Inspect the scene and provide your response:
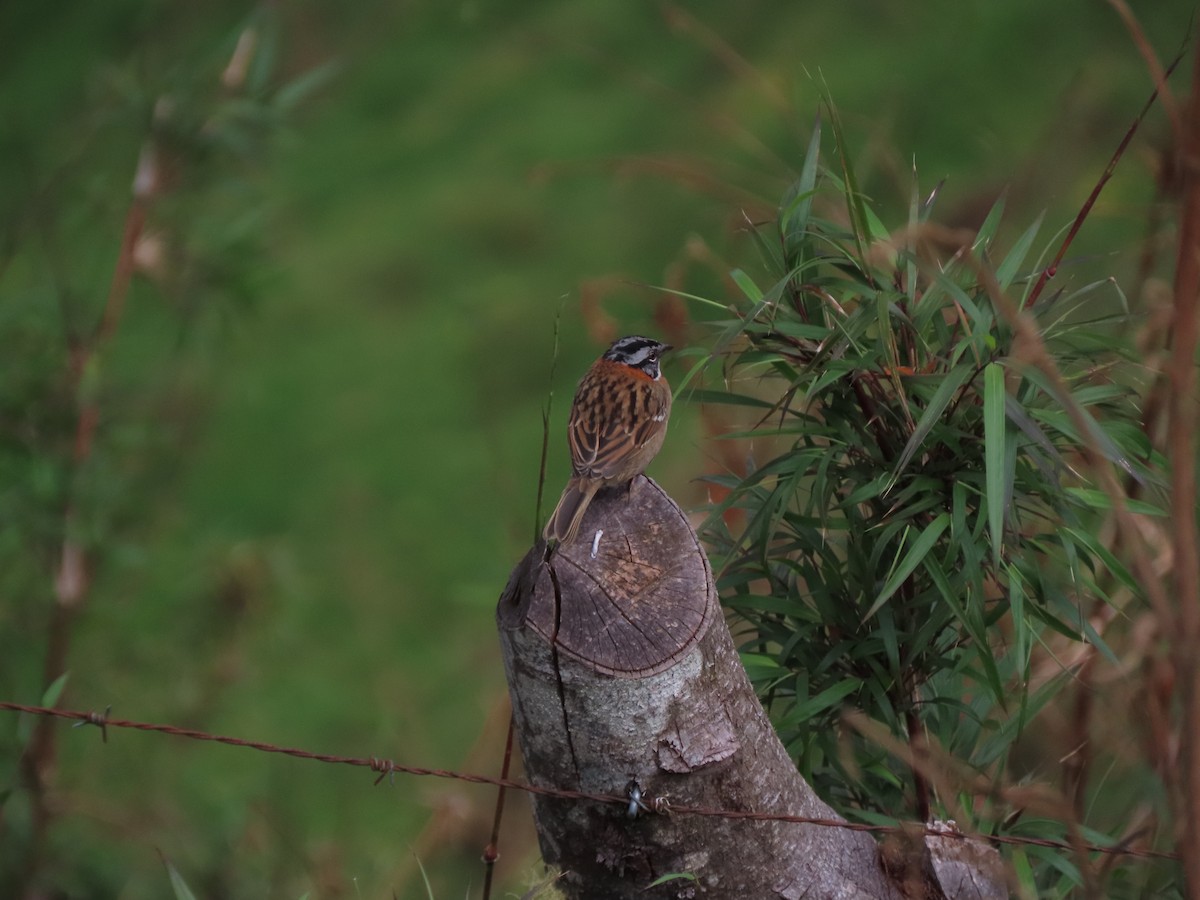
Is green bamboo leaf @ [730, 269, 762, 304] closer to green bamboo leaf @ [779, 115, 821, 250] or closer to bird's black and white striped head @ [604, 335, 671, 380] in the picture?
green bamboo leaf @ [779, 115, 821, 250]

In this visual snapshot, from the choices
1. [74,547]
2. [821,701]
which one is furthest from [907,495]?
[74,547]

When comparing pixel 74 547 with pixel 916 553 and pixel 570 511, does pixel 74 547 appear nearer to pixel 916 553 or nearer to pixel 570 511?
pixel 570 511

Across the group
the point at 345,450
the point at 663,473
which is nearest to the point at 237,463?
the point at 345,450

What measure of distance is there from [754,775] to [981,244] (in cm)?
108

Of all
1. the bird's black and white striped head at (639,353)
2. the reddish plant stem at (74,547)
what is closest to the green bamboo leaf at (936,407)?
the bird's black and white striped head at (639,353)

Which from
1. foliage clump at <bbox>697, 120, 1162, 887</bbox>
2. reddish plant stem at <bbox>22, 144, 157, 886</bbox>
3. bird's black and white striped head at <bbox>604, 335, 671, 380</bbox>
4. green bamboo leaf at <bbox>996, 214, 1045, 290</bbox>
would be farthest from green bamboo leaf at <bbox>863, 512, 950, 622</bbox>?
reddish plant stem at <bbox>22, 144, 157, 886</bbox>

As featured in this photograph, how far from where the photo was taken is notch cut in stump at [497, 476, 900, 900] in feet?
6.74

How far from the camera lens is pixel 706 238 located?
791 cm

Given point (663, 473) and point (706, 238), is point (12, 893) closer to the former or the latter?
point (663, 473)

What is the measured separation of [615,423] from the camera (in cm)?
316

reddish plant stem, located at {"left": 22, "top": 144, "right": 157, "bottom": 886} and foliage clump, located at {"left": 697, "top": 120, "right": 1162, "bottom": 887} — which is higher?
foliage clump, located at {"left": 697, "top": 120, "right": 1162, "bottom": 887}

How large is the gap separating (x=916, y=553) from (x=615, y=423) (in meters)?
1.04

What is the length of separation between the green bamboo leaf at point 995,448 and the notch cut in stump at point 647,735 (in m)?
0.48

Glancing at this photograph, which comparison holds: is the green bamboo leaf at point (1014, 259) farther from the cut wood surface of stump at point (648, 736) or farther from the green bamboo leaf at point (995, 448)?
the cut wood surface of stump at point (648, 736)
